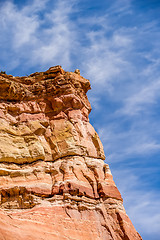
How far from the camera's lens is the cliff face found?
22.5 meters

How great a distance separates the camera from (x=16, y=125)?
95.1ft

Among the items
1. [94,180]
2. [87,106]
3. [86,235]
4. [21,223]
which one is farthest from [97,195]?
[87,106]

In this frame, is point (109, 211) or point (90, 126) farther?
point (90, 126)

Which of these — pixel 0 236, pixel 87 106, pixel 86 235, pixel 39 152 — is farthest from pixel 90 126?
pixel 0 236

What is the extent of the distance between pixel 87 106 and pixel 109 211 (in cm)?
1134

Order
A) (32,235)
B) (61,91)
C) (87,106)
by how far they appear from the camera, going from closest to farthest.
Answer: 1. (32,235)
2. (61,91)
3. (87,106)

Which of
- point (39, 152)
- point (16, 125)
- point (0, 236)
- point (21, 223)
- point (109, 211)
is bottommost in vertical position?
point (0, 236)

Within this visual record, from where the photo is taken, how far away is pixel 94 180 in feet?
87.1

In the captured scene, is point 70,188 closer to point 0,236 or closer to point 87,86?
point 0,236

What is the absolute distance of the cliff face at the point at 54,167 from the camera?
2245 cm

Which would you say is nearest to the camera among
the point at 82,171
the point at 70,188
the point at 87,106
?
the point at 70,188

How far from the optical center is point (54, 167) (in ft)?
86.9

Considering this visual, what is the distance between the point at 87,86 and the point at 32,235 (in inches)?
712

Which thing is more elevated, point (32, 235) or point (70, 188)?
point (70, 188)
